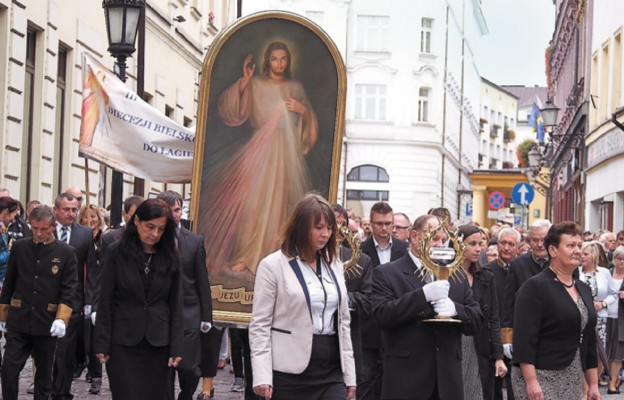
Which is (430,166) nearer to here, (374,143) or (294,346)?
(374,143)

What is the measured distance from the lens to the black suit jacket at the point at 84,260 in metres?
12.8

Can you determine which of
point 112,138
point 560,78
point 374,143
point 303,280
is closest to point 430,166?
point 374,143

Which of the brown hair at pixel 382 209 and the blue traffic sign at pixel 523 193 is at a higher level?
the blue traffic sign at pixel 523 193

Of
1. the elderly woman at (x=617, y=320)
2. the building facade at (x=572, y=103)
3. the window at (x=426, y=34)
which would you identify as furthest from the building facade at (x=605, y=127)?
the window at (x=426, y=34)

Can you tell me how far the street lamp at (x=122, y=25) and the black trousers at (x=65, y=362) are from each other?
11.2 ft

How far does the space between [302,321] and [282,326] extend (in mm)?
117

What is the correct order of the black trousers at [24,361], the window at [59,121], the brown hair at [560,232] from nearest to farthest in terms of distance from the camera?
the brown hair at [560,232] → the black trousers at [24,361] → the window at [59,121]

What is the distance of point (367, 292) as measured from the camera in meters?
11.4

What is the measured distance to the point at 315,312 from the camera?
7875 millimetres

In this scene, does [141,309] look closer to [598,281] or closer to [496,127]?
[598,281]

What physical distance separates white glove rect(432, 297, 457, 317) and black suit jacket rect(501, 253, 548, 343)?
3794mm

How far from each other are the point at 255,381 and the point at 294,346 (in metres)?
0.29

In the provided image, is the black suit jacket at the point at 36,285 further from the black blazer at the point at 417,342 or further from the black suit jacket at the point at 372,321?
the black blazer at the point at 417,342

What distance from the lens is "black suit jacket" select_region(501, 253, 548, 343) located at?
12.5 meters
